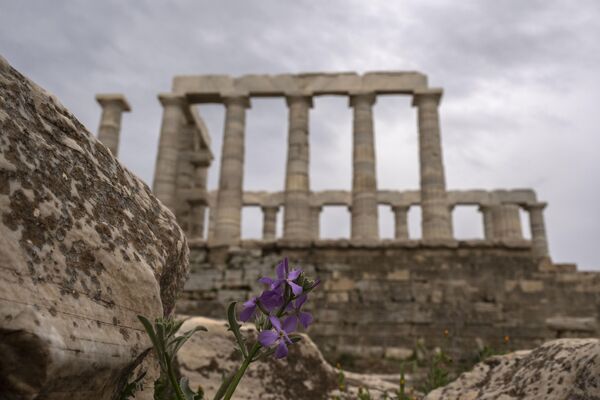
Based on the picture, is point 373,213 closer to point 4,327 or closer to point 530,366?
point 530,366

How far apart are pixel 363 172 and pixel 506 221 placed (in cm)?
1259

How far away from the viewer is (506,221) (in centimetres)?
2673

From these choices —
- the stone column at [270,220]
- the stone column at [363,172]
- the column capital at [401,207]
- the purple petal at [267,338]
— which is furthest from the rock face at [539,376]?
the column capital at [401,207]

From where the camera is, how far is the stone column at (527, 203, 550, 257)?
27703 millimetres

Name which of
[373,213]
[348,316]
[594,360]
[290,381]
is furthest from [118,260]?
[373,213]

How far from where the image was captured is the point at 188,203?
64.6 feet

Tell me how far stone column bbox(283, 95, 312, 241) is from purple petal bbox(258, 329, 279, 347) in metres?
15.5

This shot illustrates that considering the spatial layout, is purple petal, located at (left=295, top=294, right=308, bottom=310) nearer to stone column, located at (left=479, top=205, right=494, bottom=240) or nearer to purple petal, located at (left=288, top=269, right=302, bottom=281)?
purple petal, located at (left=288, top=269, right=302, bottom=281)

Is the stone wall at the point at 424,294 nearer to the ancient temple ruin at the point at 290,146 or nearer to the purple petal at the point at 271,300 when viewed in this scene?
the ancient temple ruin at the point at 290,146

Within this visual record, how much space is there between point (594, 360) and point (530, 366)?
2.06 ft

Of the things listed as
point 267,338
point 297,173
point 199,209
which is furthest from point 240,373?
point 199,209

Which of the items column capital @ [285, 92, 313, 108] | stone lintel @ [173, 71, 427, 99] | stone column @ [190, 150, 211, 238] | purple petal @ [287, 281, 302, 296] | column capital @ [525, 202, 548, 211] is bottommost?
purple petal @ [287, 281, 302, 296]

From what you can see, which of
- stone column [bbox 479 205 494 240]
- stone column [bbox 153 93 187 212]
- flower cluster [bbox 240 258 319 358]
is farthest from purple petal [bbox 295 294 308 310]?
stone column [bbox 479 205 494 240]

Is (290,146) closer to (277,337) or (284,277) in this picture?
(284,277)
